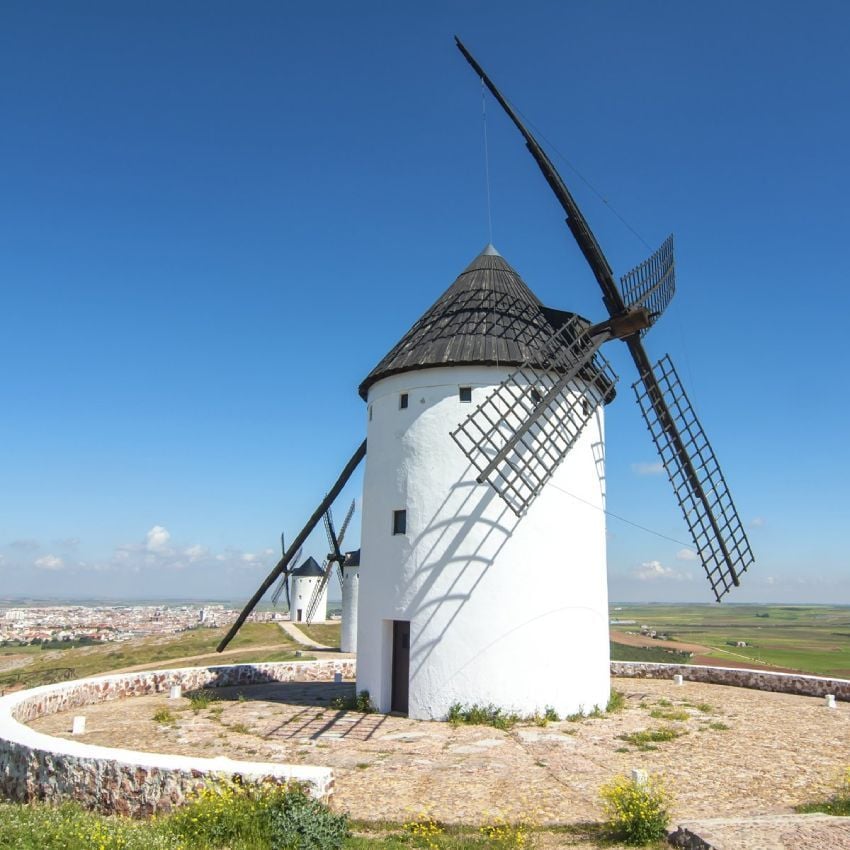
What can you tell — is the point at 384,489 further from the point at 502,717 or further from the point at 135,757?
the point at 135,757

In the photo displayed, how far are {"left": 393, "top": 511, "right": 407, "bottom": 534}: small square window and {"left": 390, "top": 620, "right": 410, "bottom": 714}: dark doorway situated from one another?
70.9 inches

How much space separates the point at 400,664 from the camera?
539 inches

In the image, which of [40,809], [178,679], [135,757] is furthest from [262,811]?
[178,679]

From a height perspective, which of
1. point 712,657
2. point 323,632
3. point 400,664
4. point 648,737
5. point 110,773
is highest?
point 110,773

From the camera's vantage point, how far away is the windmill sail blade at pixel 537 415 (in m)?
12.7

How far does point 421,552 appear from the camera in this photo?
43.2 feet

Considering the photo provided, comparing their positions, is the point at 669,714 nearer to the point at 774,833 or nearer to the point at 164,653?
the point at 774,833

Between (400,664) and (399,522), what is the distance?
2.88 m

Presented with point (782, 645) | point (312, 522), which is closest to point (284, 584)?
point (312, 522)

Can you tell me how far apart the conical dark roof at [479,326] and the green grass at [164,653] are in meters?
18.0

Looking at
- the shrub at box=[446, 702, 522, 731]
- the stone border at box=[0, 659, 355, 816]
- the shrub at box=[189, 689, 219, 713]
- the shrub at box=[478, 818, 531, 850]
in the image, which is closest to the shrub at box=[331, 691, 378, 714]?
the shrub at box=[446, 702, 522, 731]

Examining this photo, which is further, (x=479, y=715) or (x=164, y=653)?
(x=164, y=653)

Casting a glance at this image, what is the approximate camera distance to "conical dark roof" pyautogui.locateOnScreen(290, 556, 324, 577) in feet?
160

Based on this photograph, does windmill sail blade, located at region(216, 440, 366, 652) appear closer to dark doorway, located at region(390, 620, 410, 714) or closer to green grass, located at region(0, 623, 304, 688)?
dark doorway, located at region(390, 620, 410, 714)
